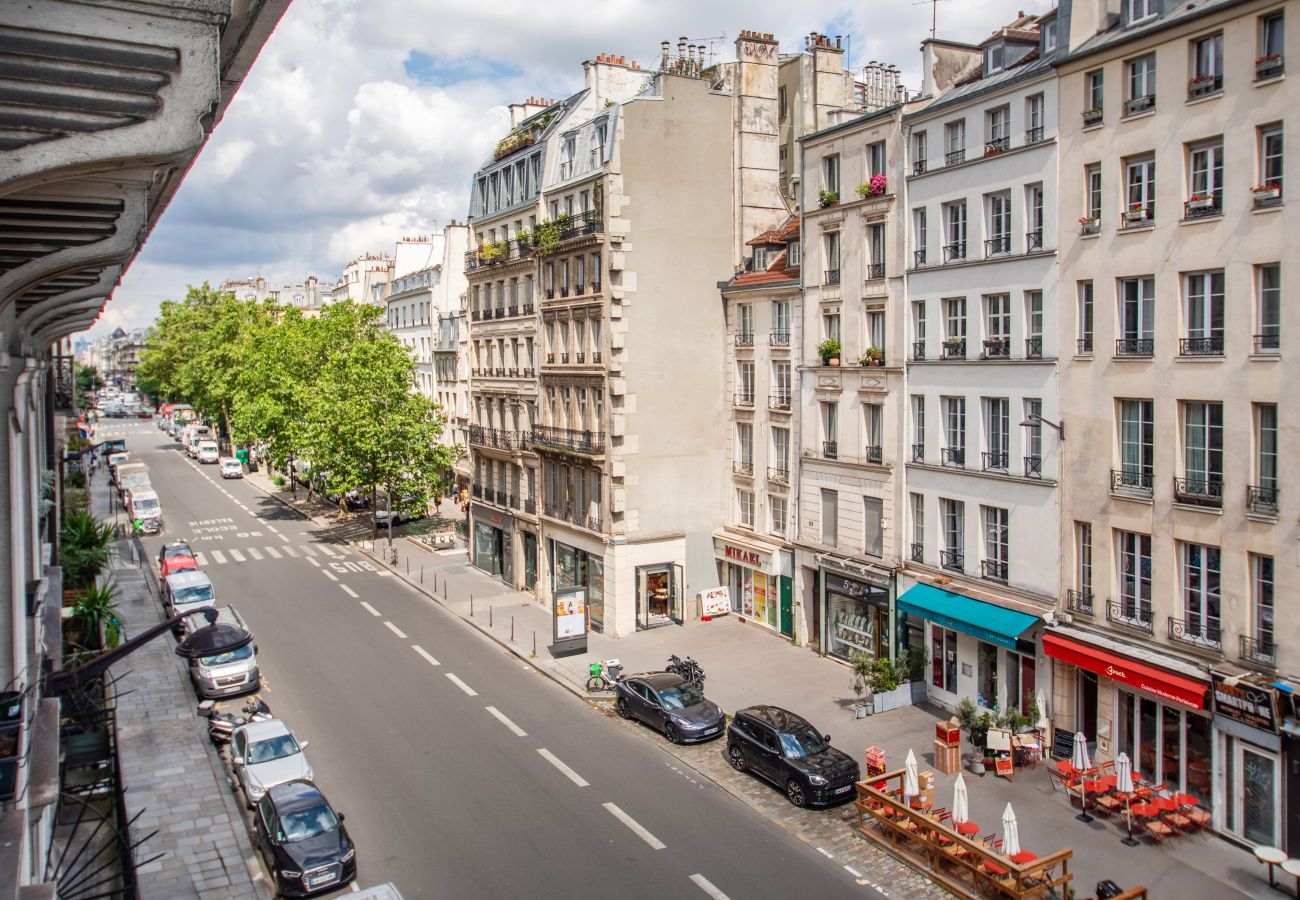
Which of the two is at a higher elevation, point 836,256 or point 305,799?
point 836,256

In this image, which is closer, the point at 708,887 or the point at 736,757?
the point at 708,887

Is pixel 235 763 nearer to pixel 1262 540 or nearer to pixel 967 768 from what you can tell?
pixel 967 768

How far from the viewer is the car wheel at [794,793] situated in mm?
23234

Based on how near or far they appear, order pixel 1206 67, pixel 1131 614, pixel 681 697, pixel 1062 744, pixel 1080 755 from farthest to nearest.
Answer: pixel 681 697
pixel 1062 744
pixel 1131 614
pixel 1080 755
pixel 1206 67

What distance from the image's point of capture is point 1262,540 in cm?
2059

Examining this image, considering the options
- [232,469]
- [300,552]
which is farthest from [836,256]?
[232,469]

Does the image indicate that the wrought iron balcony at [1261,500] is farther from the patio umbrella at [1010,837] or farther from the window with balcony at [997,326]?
the patio umbrella at [1010,837]

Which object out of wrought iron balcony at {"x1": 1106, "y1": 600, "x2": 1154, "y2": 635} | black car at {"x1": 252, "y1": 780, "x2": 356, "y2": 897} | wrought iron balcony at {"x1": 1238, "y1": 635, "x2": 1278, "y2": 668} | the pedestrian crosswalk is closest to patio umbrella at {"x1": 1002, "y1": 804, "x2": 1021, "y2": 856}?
wrought iron balcony at {"x1": 1238, "y1": 635, "x2": 1278, "y2": 668}

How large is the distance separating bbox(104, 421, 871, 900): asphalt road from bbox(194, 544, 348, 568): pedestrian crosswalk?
9.37 metres

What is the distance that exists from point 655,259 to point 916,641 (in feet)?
55.2

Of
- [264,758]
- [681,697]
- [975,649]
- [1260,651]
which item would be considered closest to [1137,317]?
[1260,651]

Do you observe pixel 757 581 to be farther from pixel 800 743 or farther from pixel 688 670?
pixel 800 743

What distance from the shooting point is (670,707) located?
27953 millimetres

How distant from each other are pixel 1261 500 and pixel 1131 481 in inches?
126
